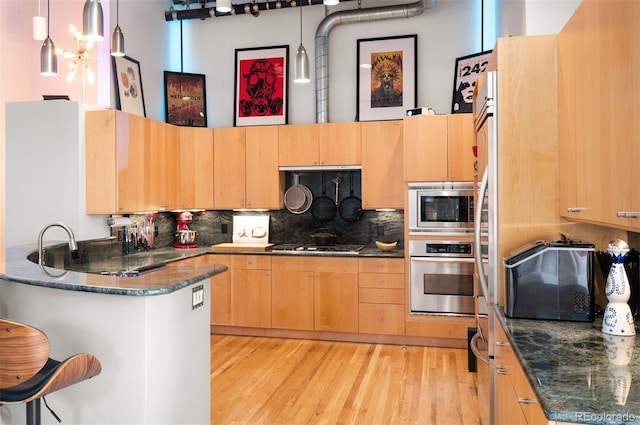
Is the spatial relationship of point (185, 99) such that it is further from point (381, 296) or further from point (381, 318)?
point (381, 318)

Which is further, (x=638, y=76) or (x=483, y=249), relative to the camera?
(x=483, y=249)

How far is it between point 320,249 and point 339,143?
1112mm

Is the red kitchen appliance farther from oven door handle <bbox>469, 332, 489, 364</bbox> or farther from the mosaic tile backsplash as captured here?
oven door handle <bbox>469, 332, 489, 364</bbox>

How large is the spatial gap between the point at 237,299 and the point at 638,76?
449 centimetres

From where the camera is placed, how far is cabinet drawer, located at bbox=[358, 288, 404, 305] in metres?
5.02

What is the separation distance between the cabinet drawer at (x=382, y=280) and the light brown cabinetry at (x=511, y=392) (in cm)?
257

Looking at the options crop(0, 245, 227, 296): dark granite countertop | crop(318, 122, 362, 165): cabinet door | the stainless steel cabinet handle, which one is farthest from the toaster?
crop(318, 122, 362, 165): cabinet door

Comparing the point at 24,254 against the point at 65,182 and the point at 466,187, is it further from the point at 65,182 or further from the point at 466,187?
the point at 466,187

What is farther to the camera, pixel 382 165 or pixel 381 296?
pixel 382 165

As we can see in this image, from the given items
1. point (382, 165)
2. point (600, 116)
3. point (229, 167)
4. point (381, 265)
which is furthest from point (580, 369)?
point (229, 167)

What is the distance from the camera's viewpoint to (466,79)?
17.6 ft

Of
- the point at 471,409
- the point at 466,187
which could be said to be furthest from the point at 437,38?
the point at 471,409

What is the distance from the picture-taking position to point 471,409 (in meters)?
3.49

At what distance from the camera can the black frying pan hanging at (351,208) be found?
5645 millimetres
